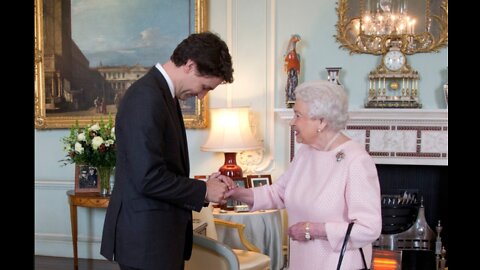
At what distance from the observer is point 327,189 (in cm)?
218

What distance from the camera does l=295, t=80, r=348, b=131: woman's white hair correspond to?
7.49ft

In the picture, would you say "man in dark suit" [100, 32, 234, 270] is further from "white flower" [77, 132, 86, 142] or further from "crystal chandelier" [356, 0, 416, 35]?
"crystal chandelier" [356, 0, 416, 35]

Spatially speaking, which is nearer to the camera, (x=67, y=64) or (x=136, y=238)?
(x=136, y=238)

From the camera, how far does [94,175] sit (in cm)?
522

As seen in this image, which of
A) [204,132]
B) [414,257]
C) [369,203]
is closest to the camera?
[369,203]

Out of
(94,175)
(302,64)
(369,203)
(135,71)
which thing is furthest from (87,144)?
(369,203)

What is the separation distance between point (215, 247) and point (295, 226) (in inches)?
38.4

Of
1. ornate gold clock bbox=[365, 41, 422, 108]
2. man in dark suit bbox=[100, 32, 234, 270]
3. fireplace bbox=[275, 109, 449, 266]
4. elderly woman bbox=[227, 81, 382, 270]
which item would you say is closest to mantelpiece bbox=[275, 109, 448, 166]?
fireplace bbox=[275, 109, 449, 266]

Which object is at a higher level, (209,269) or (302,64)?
(302,64)

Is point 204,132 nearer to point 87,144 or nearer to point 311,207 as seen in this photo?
point 87,144

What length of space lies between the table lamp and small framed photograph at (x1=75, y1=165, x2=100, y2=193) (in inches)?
44.3

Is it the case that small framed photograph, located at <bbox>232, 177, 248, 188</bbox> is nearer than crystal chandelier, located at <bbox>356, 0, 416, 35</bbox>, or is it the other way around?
small framed photograph, located at <bbox>232, 177, 248, 188</bbox>

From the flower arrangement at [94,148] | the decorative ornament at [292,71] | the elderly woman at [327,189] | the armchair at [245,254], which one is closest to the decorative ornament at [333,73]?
the decorative ornament at [292,71]
